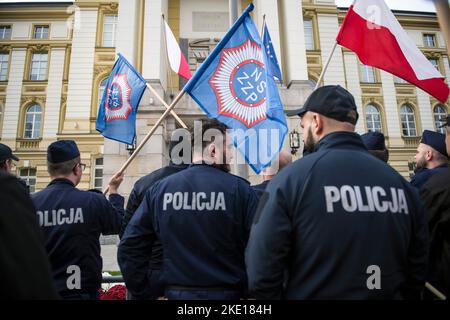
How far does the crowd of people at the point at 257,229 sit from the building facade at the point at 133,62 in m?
10.3

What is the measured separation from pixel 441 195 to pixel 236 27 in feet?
9.30

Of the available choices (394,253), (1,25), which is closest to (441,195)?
(394,253)

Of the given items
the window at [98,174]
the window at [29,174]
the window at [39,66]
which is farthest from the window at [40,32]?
the window at [98,174]

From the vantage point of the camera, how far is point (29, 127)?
23250mm

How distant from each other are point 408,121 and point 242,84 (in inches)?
949

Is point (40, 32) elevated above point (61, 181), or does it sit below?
above

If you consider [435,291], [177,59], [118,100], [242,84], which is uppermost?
[177,59]

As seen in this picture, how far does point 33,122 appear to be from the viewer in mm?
23312

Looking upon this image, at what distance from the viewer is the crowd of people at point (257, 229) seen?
1.47 m

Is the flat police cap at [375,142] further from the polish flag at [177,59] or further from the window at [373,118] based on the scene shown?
the window at [373,118]

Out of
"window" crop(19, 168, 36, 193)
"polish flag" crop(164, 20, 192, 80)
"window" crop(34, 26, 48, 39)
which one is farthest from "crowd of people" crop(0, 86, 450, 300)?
"window" crop(34, 26, 48, 39)

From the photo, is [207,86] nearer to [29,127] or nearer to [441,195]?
[441,195]

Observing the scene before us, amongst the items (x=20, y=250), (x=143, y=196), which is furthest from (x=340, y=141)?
(x=143, y=196)

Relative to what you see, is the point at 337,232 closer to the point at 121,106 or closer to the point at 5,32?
the point at 121,106
